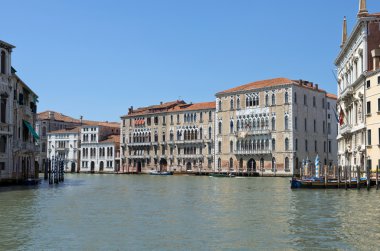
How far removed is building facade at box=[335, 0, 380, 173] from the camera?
1230 inches

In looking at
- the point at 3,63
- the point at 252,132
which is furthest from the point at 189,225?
the point at 252,132

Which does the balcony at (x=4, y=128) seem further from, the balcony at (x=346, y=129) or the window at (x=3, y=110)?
the balcony at (x=346, y=129)

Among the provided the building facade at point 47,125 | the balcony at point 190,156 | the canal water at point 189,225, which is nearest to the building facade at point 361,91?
the canal water at point 189,225

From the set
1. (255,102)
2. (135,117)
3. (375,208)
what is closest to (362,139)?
(375,208)

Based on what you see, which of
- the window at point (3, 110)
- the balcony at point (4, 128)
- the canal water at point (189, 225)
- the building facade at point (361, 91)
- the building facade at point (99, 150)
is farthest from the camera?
the building facade at point (99, 150)

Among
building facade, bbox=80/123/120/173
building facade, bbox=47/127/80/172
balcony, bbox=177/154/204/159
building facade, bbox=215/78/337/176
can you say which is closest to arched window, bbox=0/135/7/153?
building facade, bbox=215/78/337/176

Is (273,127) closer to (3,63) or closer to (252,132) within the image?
(252,132)

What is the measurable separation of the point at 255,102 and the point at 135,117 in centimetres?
1844

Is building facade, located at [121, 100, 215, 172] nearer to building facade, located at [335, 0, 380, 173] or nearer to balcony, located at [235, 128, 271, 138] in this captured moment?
balcony, located at [235, 128, 271, 138]

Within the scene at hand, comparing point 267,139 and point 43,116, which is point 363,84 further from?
point 43,116

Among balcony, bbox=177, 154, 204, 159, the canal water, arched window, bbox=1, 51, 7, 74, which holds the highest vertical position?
arched window, bbox=1, 51, 7, 74

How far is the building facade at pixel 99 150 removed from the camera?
73.4 metres

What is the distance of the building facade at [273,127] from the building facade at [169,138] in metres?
2.13

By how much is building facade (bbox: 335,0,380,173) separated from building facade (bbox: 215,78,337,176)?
Result: 16157 mm
